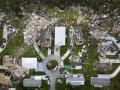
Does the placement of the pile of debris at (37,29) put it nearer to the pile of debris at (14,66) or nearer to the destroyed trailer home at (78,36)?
the pile of debris at (14,66)

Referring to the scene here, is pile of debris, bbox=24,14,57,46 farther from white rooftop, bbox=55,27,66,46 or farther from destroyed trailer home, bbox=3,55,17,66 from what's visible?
destroyed trailer home, bbox=3,55,17,66

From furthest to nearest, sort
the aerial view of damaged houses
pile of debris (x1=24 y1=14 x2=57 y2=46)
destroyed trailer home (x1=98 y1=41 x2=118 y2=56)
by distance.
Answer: pile of debris (x1=24 y1=14 x2=57 y2=46) < destroyed trailer home (x1=98 y1=41 x2=118 y2=56) < the aerial view of damaged houses

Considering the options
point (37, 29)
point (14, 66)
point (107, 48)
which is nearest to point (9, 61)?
point (14, 66)

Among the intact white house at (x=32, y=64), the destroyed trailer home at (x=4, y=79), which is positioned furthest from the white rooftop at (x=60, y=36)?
the destroyed trailer home at (x=4, y=79)

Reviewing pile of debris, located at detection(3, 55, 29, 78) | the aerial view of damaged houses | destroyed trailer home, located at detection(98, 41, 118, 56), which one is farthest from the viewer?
destroyed trailer home, located at detection(98, 41, 118, 56)

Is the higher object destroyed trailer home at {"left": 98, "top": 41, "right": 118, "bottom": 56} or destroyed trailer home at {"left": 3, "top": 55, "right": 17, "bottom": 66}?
destroyed trailer home at {"left": 98, "top": 41, "right": 118, "bottom": 56}

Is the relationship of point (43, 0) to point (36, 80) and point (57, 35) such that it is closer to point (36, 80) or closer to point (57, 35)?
point (57, 35)

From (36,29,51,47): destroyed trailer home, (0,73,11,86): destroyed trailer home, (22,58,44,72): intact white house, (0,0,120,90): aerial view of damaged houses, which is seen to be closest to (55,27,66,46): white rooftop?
(0,0,120,90): aerial view of damaged houses

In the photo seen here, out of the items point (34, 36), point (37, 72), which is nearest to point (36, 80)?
point (37, 72)
